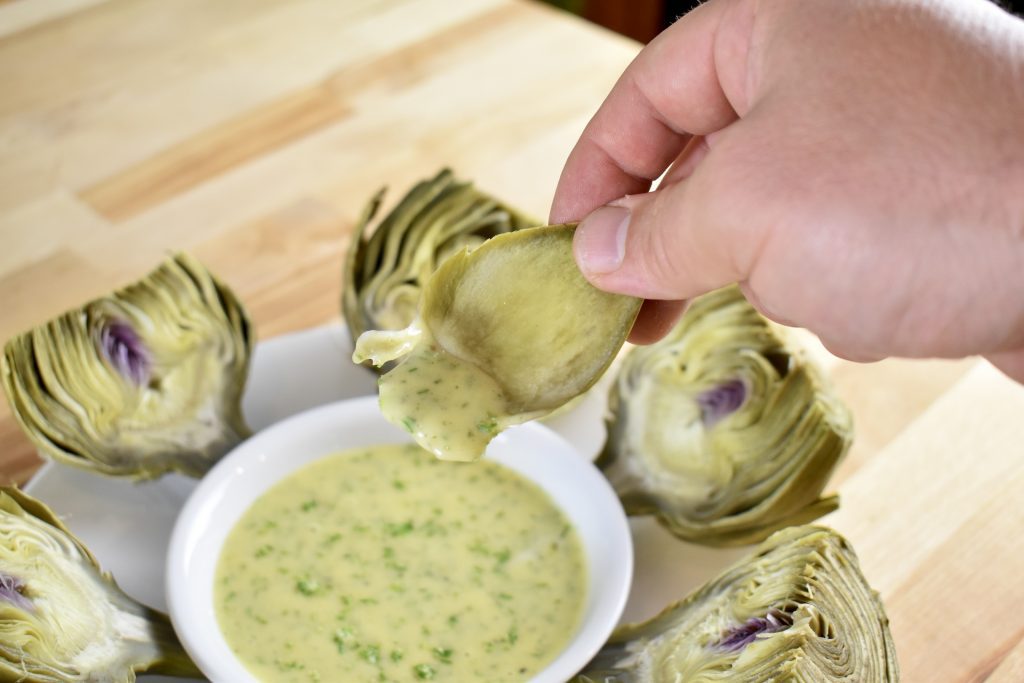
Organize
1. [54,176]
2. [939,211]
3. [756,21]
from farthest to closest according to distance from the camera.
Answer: [54,176], [756,21], [939,211]

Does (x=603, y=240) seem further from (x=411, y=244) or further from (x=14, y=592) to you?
(x=14, y=592)

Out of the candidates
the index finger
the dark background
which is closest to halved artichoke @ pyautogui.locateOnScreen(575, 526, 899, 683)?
the index finger

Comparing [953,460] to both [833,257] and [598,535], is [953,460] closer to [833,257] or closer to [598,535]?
[598,535]

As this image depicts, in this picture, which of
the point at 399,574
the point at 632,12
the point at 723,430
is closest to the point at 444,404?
the point at 399,574

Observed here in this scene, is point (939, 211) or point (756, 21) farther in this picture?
point (756, 21)

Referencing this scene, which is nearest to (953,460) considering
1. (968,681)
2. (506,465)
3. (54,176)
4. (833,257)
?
(968,681)

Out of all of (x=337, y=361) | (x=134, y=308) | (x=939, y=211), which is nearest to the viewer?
(x=939, y=211)

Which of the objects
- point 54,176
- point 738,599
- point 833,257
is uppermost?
point 833,257
